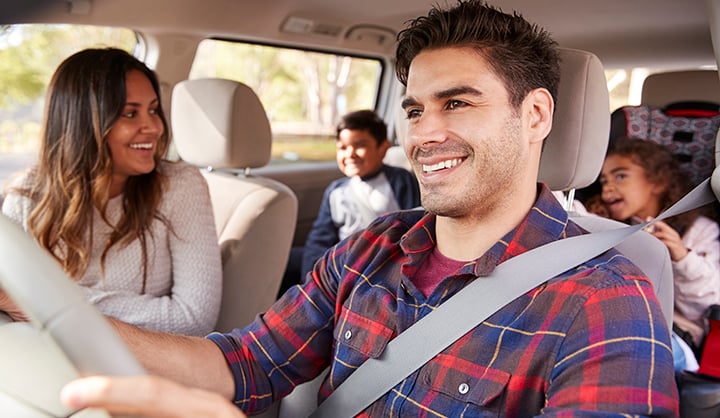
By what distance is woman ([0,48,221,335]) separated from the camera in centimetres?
207

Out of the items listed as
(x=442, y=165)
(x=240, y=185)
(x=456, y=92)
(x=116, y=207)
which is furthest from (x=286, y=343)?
(x=240, y=185)

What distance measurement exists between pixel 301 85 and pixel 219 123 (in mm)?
1726

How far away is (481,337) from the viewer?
1314 millimetres

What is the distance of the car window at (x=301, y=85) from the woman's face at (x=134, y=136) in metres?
1.00

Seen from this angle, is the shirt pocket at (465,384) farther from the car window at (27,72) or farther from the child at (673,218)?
the car window at (27,72)

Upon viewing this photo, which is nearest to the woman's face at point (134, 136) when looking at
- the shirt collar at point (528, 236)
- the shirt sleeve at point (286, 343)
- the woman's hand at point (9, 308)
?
the shirt sleeve at point (286, 343)

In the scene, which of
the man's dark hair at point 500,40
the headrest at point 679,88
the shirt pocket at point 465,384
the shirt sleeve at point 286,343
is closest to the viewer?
the shirt pocket at point 465,384

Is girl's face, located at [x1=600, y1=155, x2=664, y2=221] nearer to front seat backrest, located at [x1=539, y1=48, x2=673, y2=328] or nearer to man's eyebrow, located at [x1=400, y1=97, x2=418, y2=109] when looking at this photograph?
front seat backrest, located at [x1=539, y1=48, x2=673, y2=328]

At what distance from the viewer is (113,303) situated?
201 centimetres

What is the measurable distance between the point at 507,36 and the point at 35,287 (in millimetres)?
1019

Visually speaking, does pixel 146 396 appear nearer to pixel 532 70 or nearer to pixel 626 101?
pixel 532 70

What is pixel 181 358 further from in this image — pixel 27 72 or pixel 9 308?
pixel 27 72

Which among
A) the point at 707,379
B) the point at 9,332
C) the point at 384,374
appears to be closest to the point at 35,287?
the point at 9,332

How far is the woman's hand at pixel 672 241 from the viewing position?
90.0 inches
